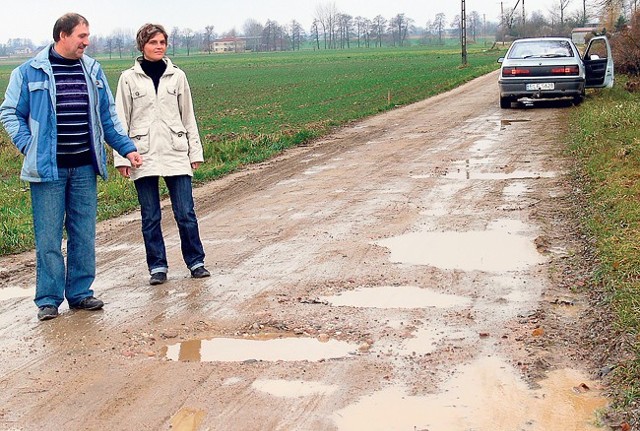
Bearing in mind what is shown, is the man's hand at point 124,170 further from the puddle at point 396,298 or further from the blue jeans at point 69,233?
the puddle at point 396,298

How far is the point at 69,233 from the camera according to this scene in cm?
621

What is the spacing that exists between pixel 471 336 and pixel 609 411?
119 centimetres

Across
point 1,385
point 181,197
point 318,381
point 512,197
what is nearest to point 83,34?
point 181,197

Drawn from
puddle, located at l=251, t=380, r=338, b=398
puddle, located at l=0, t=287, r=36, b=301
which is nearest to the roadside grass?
puddle, located at l=251, t=380, r=338, b=398

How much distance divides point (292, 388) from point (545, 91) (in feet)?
52.7

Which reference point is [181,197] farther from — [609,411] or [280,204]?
[609,411]

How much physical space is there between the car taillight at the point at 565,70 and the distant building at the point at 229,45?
564ft

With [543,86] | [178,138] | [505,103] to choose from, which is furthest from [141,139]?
[505,103]

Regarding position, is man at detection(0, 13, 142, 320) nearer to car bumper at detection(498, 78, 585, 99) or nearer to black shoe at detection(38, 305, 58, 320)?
black shoe at detection(38, 305, 58, 320)

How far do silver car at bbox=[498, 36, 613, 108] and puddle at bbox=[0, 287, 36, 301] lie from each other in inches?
578

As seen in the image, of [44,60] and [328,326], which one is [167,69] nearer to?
[44,60]

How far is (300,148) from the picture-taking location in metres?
15.5

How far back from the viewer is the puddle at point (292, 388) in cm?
443

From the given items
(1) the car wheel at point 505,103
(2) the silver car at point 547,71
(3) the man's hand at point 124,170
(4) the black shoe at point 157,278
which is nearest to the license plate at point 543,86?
(2) the silver car at point 547,71
